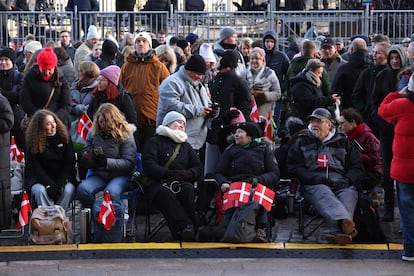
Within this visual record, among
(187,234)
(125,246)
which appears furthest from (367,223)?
(125,246)

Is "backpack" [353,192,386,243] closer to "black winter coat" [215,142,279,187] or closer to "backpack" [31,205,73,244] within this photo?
"black winter coat" [215,142,279,187]

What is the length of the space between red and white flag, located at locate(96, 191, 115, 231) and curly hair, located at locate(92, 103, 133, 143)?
2.98 ft

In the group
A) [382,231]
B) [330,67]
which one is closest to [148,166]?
[382,231]

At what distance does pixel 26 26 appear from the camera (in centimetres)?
2181

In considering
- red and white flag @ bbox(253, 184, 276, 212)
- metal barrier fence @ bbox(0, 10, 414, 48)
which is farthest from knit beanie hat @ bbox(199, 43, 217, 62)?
metal barrier fence @ bbox(0, 10, 414, 48)

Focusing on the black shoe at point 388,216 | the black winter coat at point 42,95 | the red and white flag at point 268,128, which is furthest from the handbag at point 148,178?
the black shoe at point 388,216

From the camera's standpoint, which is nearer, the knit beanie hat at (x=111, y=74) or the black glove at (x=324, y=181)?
the black glove at (x=324, y=181)

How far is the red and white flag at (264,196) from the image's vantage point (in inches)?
453

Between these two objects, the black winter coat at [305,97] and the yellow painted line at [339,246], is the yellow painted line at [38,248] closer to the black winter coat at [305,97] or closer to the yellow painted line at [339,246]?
the yellow painted line at [339,246]

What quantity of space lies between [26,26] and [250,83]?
7806 mm

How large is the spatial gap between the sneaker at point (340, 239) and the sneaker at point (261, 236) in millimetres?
627

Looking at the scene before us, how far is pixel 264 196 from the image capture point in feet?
37.9

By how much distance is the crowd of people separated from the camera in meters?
A: 11.7

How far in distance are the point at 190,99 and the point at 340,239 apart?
281 centimetres
